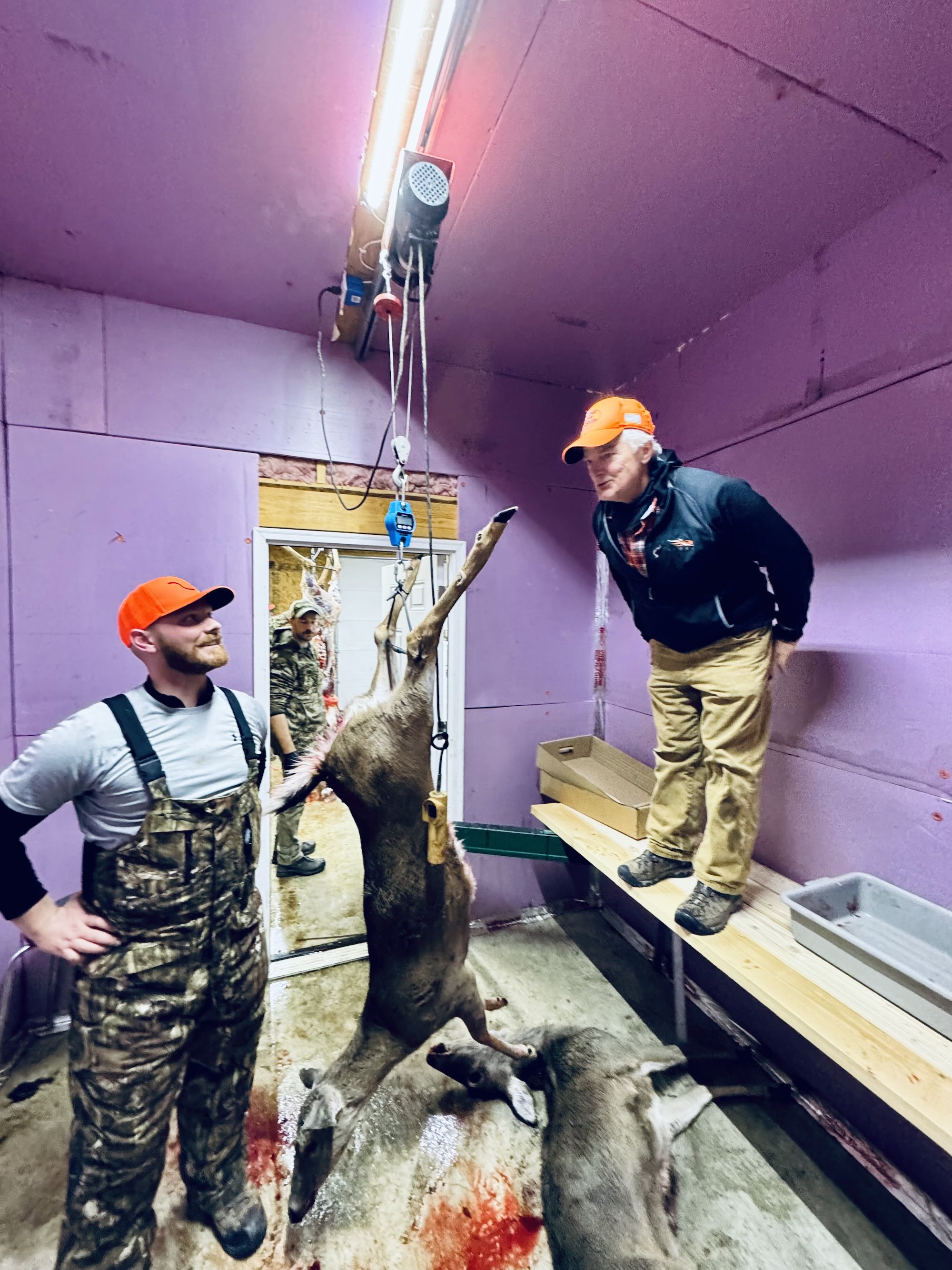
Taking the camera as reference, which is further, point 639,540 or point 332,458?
point 332,458

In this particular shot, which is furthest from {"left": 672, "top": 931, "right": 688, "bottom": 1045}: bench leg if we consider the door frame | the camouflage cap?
the camouflage cap

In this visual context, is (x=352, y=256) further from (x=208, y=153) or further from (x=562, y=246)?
(x=562, y=246)

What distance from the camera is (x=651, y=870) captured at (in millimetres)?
1828

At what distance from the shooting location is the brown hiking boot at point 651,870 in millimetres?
1823

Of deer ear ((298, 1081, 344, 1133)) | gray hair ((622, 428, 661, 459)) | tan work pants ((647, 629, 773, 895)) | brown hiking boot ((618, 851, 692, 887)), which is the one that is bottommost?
deer ear ((298, 1081, 344, 1133))

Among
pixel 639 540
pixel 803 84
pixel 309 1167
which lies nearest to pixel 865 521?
pixel 639 540

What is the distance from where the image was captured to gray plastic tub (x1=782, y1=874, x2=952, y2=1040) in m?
1.20

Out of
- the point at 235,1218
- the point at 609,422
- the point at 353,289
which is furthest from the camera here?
the point at 353,289

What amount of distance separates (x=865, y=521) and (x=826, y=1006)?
1.40 metres

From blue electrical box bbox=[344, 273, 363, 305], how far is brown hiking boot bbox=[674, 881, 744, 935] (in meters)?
2.28

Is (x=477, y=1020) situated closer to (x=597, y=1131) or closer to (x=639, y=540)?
(x=597, y=1131)

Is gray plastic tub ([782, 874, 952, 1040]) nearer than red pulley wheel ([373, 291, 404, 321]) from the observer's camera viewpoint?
Yes

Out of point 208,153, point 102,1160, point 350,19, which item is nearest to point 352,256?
point 208,153

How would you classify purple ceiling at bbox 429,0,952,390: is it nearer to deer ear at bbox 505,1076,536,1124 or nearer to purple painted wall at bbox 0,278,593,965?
purple painted wall at bbox 0,278,593,965
